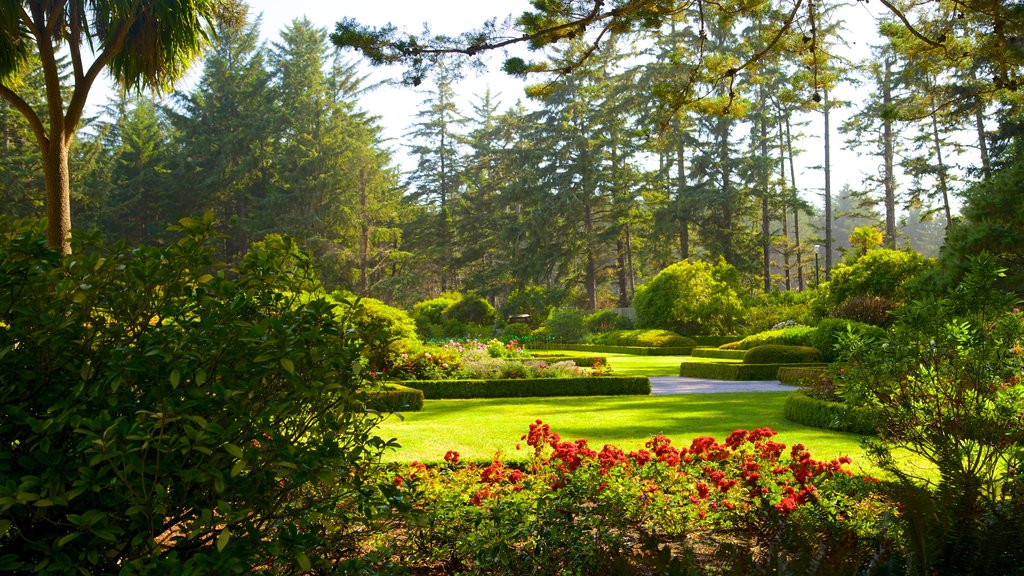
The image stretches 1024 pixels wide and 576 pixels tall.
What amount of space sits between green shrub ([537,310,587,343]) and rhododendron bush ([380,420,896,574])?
21.4m

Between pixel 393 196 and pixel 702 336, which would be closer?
pixel 702 336

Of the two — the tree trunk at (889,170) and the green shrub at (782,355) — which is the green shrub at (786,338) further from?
the tree trunk at (889,170)

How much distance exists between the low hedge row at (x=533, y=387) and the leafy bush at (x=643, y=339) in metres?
10.9

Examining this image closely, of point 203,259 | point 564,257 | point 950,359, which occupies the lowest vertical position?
point 950,359

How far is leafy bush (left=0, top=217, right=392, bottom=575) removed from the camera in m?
1.73

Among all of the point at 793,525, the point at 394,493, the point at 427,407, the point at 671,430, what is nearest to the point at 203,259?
the point at 394,493

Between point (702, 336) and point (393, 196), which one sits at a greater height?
point (393, 196)

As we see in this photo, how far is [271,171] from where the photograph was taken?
37312 millimetres

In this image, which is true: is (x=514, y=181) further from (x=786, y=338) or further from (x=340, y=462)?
(x=340, y=462)

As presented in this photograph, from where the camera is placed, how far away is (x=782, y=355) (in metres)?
14.5

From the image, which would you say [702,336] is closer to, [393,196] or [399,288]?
[399,288]

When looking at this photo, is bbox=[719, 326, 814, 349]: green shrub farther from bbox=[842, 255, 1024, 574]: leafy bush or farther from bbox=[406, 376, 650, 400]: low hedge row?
bbox=[842, 255, 1024, 574]: leafy bush

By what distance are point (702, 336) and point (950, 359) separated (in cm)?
1958

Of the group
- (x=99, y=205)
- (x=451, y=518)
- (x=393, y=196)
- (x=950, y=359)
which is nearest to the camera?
(x=451, y=518)
